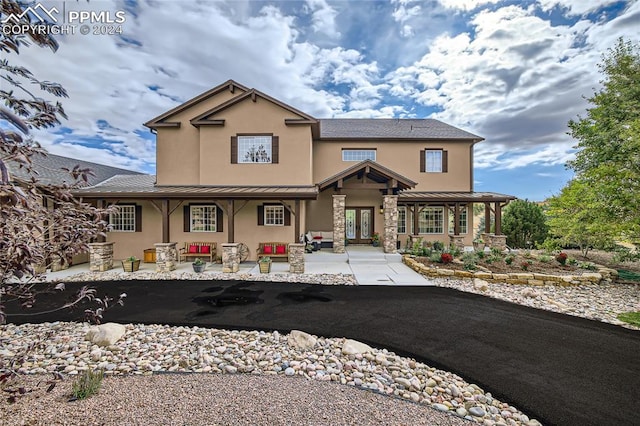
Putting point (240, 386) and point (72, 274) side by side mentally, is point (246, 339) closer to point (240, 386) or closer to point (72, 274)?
point (240, 386)

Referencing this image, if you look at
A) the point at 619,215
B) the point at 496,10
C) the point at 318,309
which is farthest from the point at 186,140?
the point at 619,215

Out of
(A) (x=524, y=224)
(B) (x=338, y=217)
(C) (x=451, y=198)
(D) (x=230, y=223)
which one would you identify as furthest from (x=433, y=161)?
(D) (x=230, y=223)

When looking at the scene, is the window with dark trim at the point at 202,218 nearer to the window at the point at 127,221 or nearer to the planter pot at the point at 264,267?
the window at the point at 127,221

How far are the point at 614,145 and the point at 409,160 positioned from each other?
26.7 ft

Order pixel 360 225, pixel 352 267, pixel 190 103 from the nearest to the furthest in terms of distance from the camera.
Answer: pixel 352 267 < pixel 190 103 < pixel 360 225

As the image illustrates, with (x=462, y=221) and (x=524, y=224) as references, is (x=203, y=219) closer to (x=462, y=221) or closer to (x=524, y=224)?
(x=462, y=221)

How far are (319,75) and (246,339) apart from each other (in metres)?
17.7

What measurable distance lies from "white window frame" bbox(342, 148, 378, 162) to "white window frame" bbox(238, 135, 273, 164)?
4.41m

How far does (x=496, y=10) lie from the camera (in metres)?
10.3

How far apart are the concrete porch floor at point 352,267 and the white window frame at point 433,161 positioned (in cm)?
599

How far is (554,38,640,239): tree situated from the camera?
7.14 m

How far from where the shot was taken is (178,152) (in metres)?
12.6

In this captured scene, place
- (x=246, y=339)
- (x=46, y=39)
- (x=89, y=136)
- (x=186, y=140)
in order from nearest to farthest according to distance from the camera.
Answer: (x=46, y=39)
(x=246, y=339)
(x=186, y=140)
(x=89, y=136)

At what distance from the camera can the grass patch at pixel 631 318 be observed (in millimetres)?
5205
